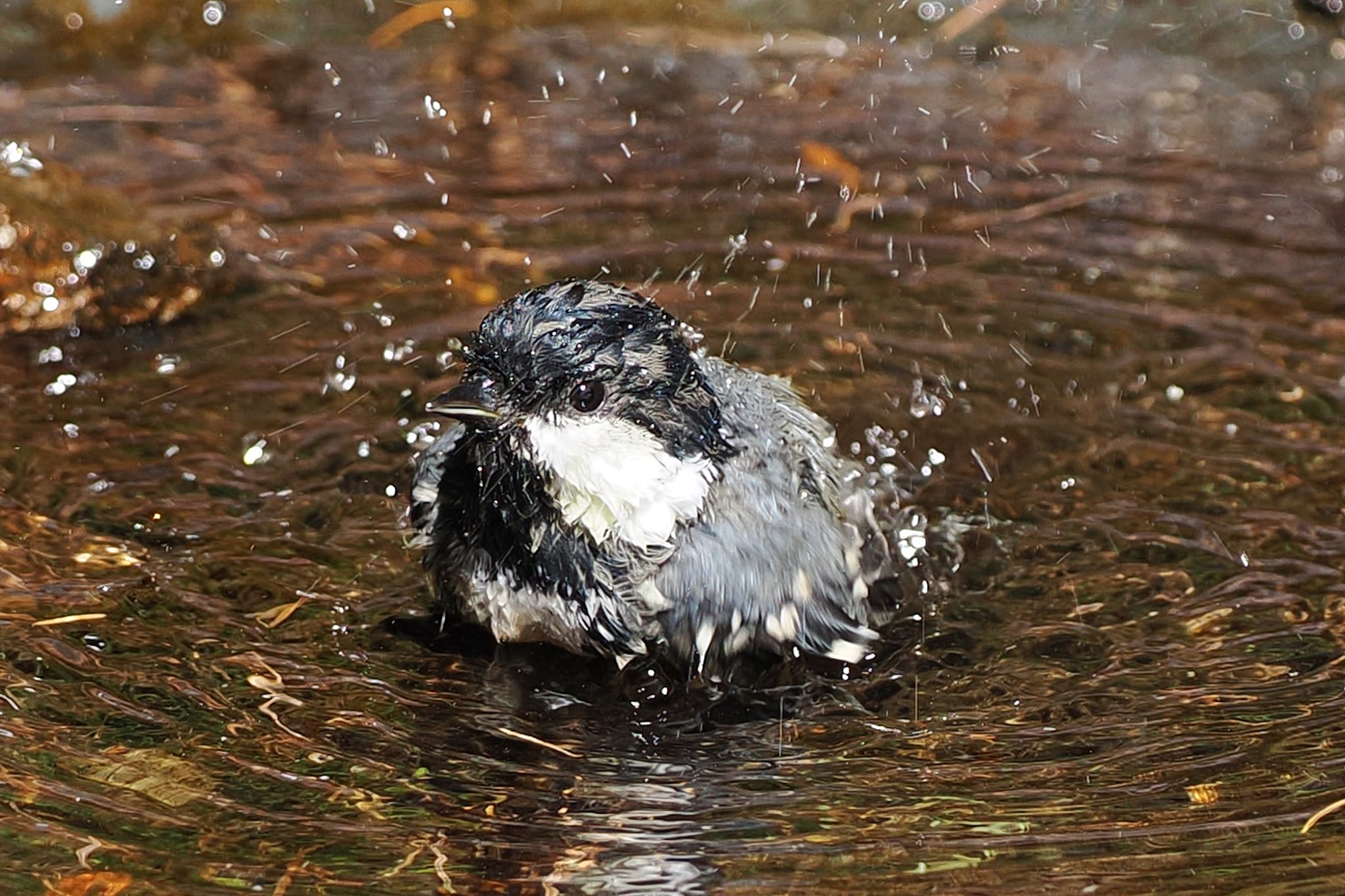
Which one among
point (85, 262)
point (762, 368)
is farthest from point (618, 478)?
point (85, 262)

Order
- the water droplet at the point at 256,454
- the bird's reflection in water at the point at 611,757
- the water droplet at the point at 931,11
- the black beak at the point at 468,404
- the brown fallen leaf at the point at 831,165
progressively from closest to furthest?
the bird's reflection in water at the point at 611,757 → the black beak at the point at 468,404 → the water droplet at the point at 256,454 → the brown fallen leaf at the point at 831,165 → the water droplet at the point at 931,11

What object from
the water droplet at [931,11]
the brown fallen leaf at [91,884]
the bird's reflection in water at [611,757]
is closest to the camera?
the brown fallen leaf at [91,884]

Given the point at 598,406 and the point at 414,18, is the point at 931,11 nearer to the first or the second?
the point at 414,18

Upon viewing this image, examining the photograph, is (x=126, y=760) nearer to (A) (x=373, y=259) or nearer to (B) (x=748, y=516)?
(B) (x=748, y=516)

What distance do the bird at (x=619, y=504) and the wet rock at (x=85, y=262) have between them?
1972 mm

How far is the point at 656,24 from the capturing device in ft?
27.0

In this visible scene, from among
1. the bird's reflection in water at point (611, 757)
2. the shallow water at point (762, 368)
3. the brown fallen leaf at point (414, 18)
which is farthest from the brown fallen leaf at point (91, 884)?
the brown fallen leaf at point (414, 18)

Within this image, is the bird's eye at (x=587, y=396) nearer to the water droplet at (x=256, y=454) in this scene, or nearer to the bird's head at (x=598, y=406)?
the bird's head at (x=598, y=406)

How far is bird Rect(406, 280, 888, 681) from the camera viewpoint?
3.95 meters

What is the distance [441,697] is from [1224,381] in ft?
9.38

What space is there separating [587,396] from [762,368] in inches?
75.2

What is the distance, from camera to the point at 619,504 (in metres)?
4.09

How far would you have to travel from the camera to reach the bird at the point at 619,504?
13.0 feet

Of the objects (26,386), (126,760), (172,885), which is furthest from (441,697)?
(26,386)
